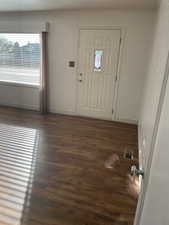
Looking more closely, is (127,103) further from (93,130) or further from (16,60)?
(16,60)

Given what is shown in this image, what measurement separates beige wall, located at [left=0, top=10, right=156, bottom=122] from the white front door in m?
0.16

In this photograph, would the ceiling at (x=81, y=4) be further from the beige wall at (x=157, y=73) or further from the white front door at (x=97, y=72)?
the beige wall at (x=157, y=73)

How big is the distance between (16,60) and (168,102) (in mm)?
4616

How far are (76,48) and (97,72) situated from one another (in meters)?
0.75

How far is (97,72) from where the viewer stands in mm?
3916

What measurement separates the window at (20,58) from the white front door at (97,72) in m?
1.23

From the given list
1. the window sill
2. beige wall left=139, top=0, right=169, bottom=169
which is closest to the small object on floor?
beige wall left=139, top=0, right=169, bottom=169

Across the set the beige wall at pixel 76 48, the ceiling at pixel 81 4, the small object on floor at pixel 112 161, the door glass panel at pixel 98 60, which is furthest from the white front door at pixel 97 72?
the small object on floor at pixel 112 161

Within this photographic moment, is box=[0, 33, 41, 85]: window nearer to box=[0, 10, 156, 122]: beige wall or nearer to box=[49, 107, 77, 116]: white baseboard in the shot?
box=[0, 10, 156, 122]: beige wall

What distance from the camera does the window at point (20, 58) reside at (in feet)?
13.9

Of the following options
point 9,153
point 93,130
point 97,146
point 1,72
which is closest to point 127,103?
point 93,130

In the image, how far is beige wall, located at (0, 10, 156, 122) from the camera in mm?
3430

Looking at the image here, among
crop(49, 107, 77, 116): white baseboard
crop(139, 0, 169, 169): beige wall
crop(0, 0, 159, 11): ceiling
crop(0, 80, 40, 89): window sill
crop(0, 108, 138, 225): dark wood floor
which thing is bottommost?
crop(0, 108, 138, 225): dark wood floor

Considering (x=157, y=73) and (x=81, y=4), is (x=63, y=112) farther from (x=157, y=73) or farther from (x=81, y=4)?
(x=157, y=73)
